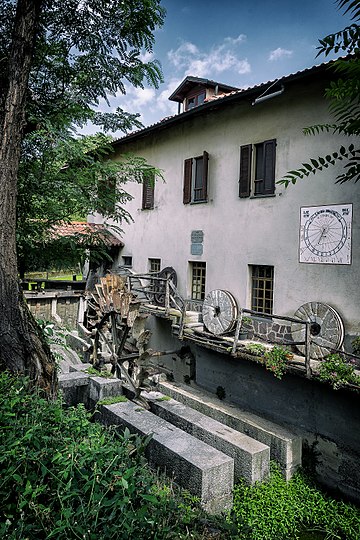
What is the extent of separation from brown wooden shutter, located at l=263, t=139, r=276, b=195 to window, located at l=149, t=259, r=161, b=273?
4.91 m

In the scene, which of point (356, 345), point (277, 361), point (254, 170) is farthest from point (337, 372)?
point (254, 170)

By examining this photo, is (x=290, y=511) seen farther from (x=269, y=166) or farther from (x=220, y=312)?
(x=269, y=166)

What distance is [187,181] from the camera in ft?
36.5

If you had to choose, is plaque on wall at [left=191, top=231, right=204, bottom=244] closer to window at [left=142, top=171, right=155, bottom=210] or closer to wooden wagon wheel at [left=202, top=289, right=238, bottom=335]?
wooden wagon wheel at [left=202, top=289, right=238, bottom=335]

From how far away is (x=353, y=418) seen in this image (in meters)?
6.66

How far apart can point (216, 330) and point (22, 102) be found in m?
6.47

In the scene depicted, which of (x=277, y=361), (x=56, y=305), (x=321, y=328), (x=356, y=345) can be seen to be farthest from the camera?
(x=56, y=305)

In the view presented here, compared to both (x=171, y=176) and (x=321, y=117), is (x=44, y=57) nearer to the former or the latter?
(x=321, y=117)

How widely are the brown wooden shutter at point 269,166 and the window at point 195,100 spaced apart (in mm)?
4831

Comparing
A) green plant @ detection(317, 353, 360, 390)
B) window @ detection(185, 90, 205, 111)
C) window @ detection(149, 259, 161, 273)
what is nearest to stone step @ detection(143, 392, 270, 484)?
green plant @ detection(317, 353, 360, 390)

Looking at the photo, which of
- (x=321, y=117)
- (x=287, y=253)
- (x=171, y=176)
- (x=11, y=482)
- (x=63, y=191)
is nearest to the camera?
(x=11, y=482)

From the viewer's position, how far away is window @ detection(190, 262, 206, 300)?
35.8 ft

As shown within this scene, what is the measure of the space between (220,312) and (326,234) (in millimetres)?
3062

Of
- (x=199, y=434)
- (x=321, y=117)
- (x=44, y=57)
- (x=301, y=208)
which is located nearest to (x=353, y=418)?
(x=199, y=434)
